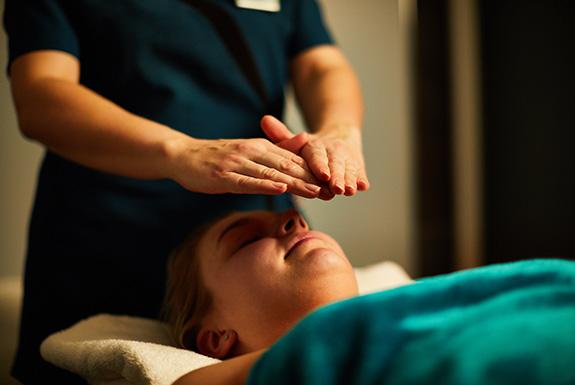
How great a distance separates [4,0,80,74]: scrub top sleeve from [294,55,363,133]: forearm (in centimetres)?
37

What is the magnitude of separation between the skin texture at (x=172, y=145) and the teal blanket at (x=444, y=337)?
0.54 feet

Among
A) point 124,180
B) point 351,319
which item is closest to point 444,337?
point 351,319

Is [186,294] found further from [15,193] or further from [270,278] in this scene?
[15,193]

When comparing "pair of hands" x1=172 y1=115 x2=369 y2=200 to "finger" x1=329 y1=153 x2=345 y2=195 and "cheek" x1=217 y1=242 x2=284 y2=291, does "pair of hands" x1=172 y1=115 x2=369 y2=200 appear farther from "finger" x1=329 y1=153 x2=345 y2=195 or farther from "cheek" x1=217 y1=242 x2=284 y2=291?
"cheek" x1=217 y1=242 x2=284 y2=291

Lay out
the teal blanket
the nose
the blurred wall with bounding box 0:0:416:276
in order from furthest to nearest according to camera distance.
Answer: the blurred wall with bounding box 0:0:416:276, the nose, the teal blanket

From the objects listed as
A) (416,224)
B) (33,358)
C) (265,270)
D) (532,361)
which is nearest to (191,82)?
(265,270)

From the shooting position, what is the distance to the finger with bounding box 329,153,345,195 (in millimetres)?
641

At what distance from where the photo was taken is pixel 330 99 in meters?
0.92

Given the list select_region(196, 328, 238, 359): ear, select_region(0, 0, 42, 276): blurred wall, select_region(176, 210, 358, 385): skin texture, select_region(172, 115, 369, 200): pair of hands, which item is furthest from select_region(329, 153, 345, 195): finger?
select_region(0, 0, 42, 276): blurred wall

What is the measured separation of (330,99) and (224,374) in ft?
1.65

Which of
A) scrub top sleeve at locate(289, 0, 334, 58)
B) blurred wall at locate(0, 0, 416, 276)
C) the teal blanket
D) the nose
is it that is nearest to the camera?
the teal blanket

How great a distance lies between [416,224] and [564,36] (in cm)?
74

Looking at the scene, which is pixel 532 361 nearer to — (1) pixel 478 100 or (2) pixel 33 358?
(2) pixel 33 358

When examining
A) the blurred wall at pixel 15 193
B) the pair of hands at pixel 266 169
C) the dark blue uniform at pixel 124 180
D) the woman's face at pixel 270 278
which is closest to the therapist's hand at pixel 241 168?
the pair of hands at pixel 266 169
